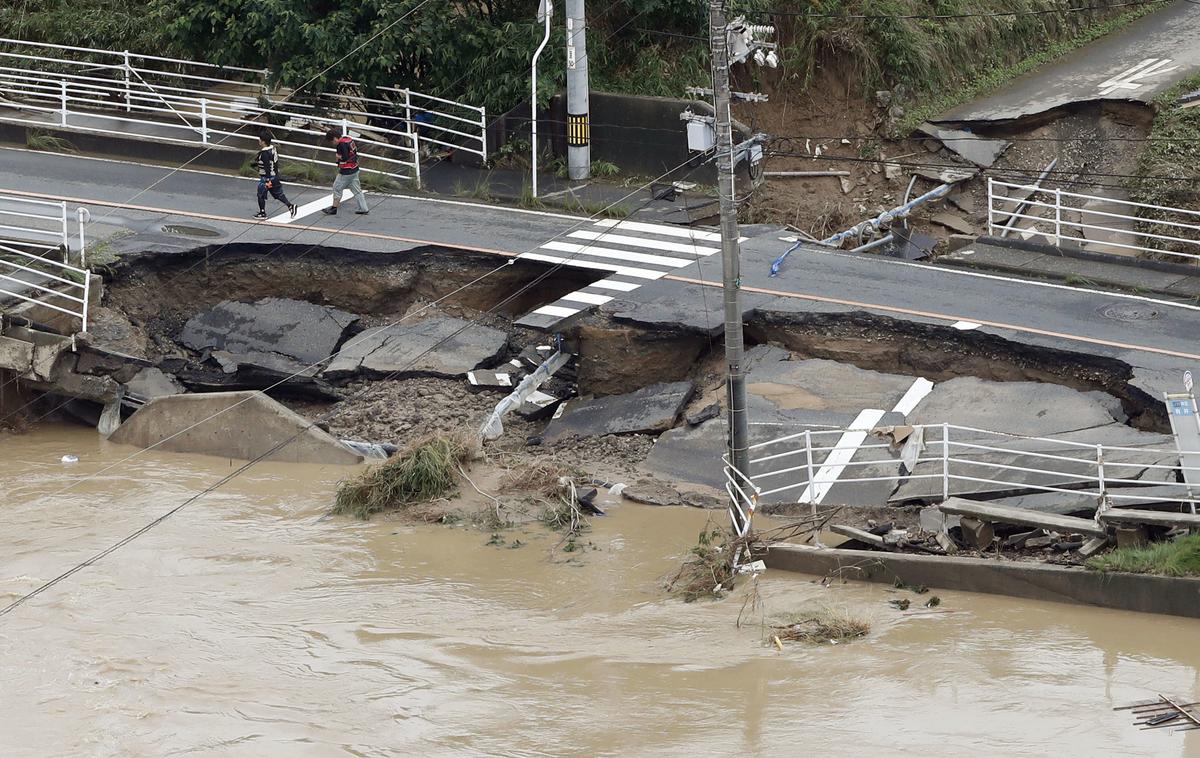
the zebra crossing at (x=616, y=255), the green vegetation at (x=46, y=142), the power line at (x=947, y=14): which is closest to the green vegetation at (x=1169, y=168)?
the power line at (x=947, y=14)

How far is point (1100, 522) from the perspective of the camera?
45.2ft

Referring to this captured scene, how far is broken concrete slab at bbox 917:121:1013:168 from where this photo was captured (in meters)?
25.7

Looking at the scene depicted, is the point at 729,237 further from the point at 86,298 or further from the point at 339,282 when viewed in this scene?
the point at 86,298

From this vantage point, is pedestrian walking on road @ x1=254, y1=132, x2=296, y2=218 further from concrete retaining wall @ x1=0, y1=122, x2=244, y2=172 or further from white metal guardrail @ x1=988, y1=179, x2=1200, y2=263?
white metal guardrail @ x1=988, y1=179, x2=1200, y2=263

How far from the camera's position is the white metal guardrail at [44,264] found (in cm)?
2012

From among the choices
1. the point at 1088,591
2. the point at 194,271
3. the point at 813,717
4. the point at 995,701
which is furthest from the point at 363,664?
the point at 194,271

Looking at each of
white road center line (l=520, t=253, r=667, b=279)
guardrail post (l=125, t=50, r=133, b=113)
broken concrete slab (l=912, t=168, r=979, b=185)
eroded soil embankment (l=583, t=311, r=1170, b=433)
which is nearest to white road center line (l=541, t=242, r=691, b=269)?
white road center line (l=520, t=253, r=667, b=279)

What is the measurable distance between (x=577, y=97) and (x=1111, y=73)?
450 inches

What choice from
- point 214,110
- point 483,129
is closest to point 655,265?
point 483,129

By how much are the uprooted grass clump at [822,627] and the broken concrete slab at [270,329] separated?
976cm

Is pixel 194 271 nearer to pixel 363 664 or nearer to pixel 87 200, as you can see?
pixel 87 200

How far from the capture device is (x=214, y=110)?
91.0ft

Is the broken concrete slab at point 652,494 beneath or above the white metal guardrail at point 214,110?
beneath

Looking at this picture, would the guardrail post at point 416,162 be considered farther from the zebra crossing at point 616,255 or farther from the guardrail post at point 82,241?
the guardrail post at point 82,241
